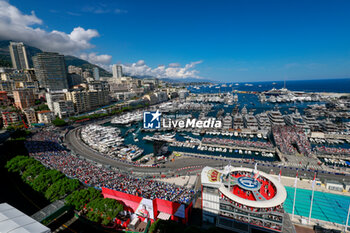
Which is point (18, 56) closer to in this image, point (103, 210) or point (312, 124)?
point (103, 210)

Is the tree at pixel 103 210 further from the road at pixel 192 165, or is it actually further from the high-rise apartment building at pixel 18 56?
the high-rise apartment building at pixel 18 56

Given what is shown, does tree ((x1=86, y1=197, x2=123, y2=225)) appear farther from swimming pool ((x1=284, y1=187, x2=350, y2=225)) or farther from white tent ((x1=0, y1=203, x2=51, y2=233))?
swimming pool ((x1=284, y1=187, x2=350, y2=225))

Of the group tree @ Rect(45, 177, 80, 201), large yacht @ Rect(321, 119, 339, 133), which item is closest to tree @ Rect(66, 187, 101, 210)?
tree @ Rect(45, 177, 80, 201)

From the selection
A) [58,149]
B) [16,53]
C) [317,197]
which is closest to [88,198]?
[58,149]

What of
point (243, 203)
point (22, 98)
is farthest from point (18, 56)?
point (243, 203)

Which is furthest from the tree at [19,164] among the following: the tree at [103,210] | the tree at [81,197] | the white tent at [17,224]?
the white tent at [17,224]
